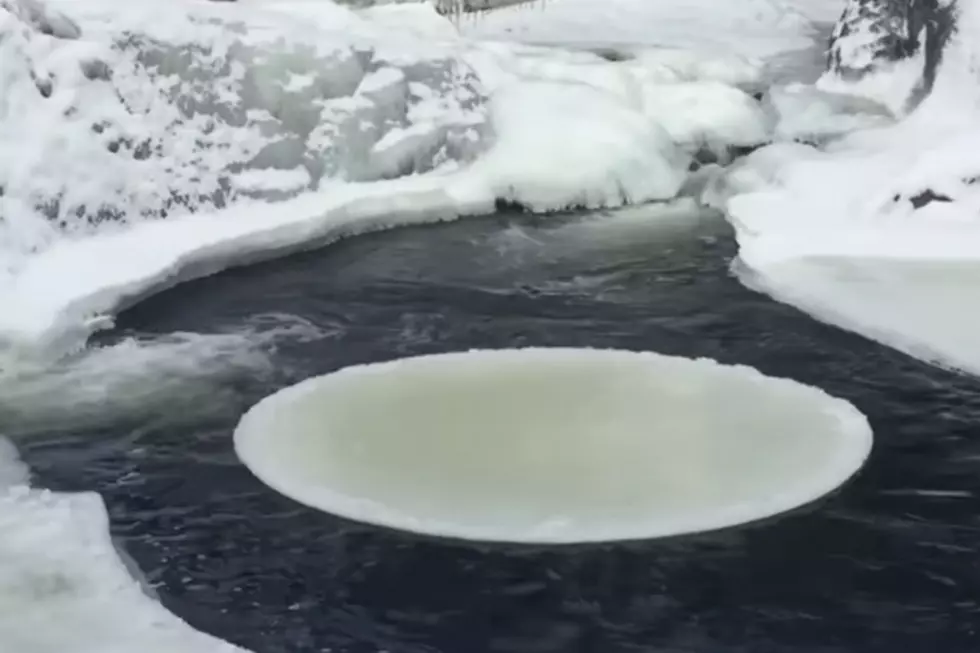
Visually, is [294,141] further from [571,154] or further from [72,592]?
[72,592]

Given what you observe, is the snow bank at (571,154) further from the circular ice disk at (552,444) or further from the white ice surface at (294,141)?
the circular ice disk at (552,444)

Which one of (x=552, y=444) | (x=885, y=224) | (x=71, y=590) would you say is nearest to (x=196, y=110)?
(x=885, y=224)

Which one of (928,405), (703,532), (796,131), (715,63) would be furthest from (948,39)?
(703,532)

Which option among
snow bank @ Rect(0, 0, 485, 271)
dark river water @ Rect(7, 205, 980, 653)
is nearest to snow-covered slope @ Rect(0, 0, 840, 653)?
snow bank @ Rect(0, 0, 485, 271)

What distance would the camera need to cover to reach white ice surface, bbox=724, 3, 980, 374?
7.65 m

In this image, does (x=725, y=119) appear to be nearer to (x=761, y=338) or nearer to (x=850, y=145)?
(x=850, y=145)

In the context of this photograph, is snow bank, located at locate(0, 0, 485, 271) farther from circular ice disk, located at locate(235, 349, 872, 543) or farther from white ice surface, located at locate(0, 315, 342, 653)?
circular ice disk, located at locate(235, 349, 872, 543)

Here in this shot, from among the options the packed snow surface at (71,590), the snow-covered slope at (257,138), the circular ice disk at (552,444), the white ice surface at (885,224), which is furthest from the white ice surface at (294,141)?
the packed snow surface at (71,590)

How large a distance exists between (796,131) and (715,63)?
2181 mm

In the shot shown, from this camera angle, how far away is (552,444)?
18.2ft

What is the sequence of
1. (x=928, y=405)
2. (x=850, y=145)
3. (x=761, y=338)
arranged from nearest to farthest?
(x=928, y=405) → (x=761, y=338) → (x=850, y=145)

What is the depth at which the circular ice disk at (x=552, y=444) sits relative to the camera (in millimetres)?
4898

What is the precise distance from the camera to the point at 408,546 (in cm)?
488

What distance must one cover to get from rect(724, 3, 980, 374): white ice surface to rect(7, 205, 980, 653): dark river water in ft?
1.13
